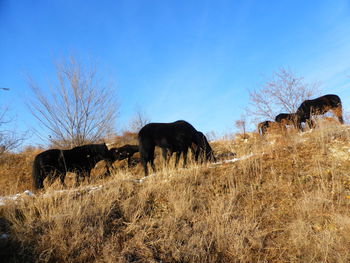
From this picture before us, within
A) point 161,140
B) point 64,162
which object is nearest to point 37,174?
point 64,162

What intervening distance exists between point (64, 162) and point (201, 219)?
232 inches

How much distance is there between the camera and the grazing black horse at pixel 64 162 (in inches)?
285

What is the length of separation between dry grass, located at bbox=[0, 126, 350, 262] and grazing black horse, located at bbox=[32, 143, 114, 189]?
3.49 metres

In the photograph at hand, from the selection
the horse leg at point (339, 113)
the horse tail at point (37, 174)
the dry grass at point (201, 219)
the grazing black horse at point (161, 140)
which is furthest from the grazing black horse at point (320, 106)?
the horse tail at point (37, 174)

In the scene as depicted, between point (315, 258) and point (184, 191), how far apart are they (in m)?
2.19

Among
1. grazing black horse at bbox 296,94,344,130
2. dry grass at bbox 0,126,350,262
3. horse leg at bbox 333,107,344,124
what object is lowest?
dry grass at bbox 0,126,350,262

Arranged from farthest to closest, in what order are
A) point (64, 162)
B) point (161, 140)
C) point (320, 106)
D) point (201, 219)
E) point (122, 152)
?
1. point (320, 106)
2. point (122, 152)
3. point (161, 140)
4. point (64, 162)
5. point (201, 219)

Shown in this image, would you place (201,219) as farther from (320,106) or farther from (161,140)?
(320,106)

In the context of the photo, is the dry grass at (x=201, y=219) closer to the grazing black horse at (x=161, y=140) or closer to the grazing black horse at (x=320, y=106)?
the grazing black horse at (x=161, y=140)

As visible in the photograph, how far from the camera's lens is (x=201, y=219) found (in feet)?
11.8

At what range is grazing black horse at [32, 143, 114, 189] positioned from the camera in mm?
7230

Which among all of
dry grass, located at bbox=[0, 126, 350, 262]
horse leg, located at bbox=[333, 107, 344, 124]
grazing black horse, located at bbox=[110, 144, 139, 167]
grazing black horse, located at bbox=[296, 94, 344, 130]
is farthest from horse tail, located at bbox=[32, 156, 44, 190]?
horse leg, located at bbox=[333, 107, 344, 124]

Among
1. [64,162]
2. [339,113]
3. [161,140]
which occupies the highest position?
[339,113]

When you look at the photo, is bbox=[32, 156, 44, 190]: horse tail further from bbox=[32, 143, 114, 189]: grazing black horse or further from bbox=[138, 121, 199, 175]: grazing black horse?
bbox=[138, 121, 199, 175]: grazing black horse
